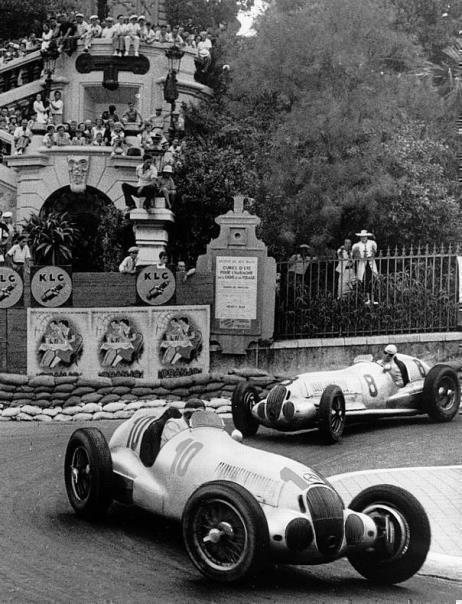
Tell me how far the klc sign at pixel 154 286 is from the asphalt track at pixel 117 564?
6534 mm

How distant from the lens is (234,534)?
7.46 m

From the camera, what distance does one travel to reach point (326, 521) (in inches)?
Answer: 298

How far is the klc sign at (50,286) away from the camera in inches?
743

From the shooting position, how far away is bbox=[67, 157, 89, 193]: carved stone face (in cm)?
3089

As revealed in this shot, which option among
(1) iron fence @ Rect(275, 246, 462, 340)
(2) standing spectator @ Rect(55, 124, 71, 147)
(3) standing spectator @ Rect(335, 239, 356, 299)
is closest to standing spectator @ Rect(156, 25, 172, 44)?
(2) standing spectator @ Rect(55, 124, 71, 147)

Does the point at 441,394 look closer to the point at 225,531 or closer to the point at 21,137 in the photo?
the point at 225,531

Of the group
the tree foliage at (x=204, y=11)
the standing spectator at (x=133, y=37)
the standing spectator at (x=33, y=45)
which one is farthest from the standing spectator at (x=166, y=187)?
the tree foliage at (x=204, y=11)

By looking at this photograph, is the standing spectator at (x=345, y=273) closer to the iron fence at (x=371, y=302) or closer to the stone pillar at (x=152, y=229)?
the iron fence at (x=371, y=302)

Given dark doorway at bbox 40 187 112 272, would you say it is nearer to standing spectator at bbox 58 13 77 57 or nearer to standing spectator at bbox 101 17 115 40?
standing spectator at bbox 58 13 77 57

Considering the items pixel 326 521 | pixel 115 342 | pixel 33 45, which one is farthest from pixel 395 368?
pixel 33 45

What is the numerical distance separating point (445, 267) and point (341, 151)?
22.0 ft

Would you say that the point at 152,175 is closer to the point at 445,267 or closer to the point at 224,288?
the point at 224,288

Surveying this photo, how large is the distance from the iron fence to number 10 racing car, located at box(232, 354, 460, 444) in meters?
3.59

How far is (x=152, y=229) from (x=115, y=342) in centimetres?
321
